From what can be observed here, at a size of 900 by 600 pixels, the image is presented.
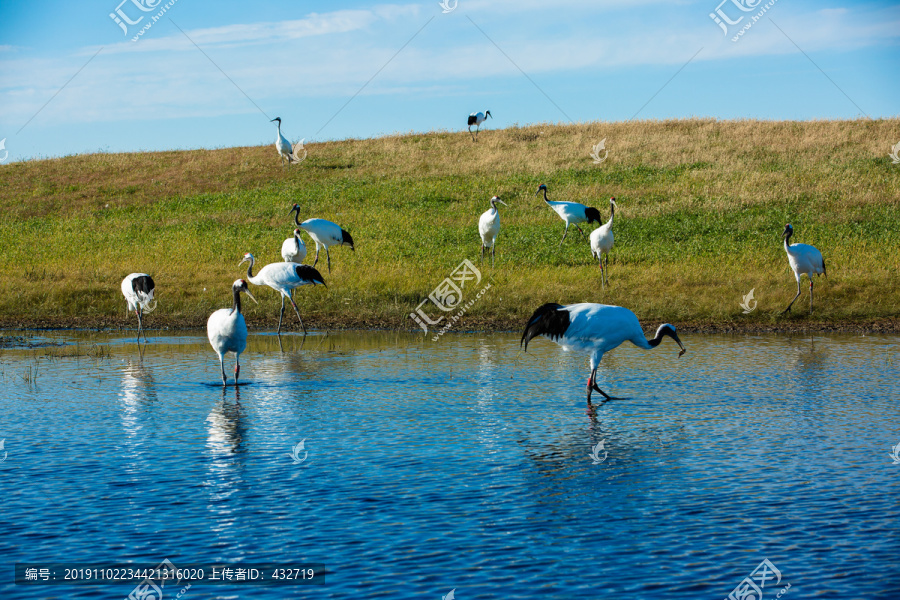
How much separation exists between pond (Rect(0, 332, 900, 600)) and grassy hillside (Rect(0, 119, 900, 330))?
7.28m

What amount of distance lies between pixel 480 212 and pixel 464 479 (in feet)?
90.1

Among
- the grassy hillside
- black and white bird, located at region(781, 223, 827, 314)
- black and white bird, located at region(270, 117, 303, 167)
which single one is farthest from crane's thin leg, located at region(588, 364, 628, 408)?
black and white bird, located at region(270, 117, 303, 167)

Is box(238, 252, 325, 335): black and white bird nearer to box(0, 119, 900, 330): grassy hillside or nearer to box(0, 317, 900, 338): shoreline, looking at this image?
box(0, 317, 900, 338): shoreline

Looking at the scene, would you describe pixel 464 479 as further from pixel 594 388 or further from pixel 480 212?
pixel 480 212

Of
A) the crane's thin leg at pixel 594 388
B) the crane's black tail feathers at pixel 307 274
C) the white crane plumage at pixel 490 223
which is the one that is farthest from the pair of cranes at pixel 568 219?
the crane's thin leg at pixel 594 388

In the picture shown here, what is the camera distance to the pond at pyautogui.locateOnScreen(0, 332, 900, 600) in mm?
6414

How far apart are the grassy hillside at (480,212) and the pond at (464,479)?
7.28 metres

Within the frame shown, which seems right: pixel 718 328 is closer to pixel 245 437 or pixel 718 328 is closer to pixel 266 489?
pixel 245 437

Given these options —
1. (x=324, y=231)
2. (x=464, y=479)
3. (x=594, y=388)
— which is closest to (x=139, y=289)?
(x=324, y=231)

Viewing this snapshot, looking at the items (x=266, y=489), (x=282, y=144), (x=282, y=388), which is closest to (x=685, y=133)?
(x=282, y=144)

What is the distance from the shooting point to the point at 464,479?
8578mm

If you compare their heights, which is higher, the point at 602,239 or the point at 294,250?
the point at 294,250

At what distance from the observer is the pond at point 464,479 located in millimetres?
6414

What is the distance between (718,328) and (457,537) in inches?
546
